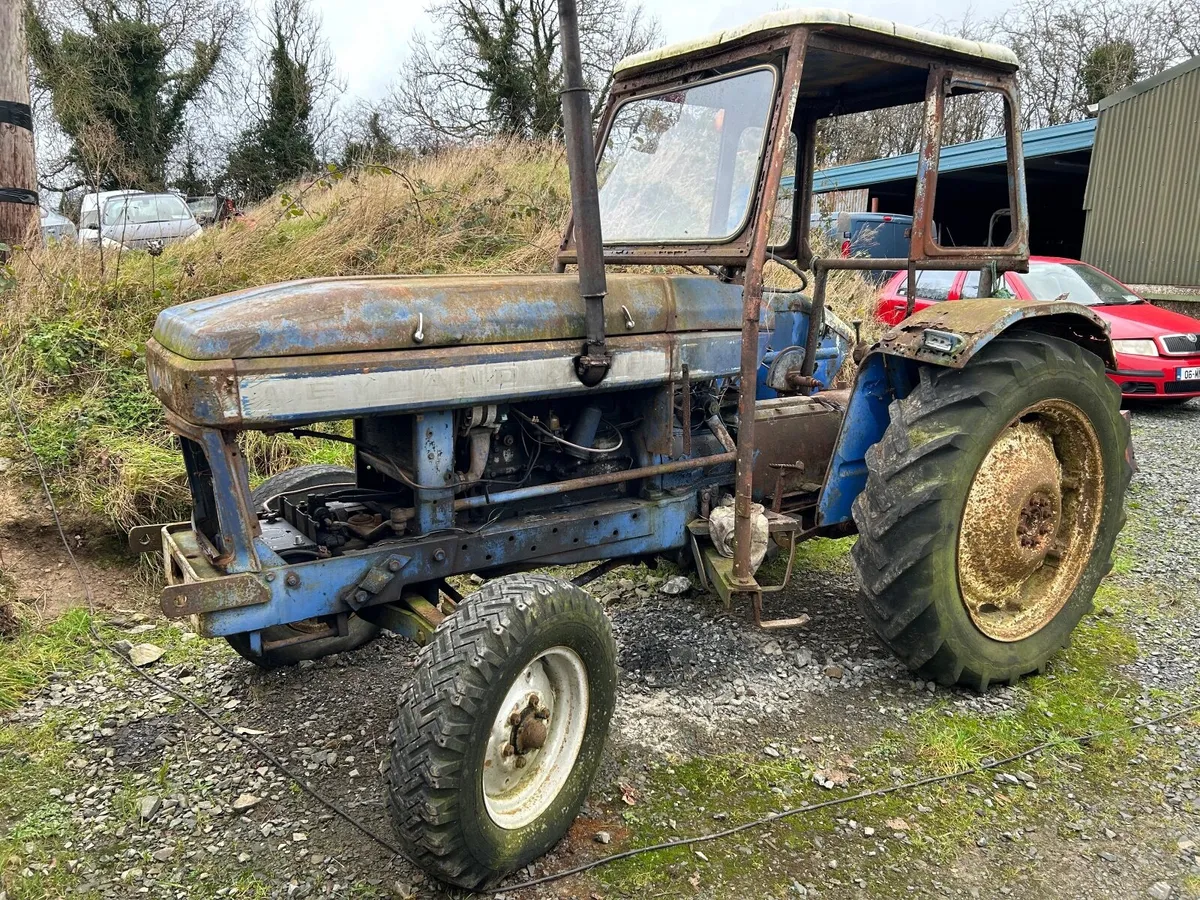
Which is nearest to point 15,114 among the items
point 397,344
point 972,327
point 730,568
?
point 397,344

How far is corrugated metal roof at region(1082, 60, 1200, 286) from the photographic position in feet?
39.9

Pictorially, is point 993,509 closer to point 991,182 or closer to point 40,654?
point 40,654

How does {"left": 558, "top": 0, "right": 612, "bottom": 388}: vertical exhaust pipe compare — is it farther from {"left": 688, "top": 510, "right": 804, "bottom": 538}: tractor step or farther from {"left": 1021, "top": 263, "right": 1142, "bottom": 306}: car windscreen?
{"left": 1021, "top": 263, "right": 1142, "bottom": 306}: car windscreen

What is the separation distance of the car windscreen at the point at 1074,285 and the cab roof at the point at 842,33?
5.80 m

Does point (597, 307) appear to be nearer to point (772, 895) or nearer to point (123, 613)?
point (772, 895)

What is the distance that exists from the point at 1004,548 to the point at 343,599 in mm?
2312

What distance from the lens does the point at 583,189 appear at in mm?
2541

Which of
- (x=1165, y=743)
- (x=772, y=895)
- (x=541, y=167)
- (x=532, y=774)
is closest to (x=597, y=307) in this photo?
(x=532, y=774)

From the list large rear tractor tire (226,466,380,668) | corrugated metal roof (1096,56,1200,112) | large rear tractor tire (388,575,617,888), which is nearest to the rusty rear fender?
large rear tractor tire (388,575,617,888)

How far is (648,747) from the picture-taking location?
2.99 metres

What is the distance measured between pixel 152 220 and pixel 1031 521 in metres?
10.3

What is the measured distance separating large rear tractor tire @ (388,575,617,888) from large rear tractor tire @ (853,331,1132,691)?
3.57 ft

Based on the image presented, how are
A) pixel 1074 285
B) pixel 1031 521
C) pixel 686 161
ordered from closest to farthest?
1. pixel 1031 521
2. pixel 686 161
3. pixel 1074 285

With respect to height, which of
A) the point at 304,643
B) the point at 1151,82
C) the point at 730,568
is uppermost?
the point at 1151,82
